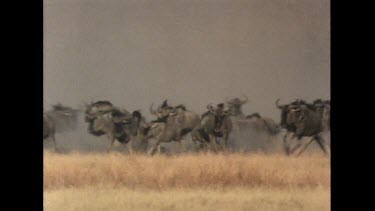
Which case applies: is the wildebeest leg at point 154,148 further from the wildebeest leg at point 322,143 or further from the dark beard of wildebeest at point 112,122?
the wildebeest leg at point 322,143

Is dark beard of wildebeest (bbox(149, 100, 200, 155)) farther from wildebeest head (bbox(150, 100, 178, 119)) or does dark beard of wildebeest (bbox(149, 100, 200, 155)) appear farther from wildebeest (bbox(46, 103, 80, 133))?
wildebeest (bbox(46, 103, 80, 133))

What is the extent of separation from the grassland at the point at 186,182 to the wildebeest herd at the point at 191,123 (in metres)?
0.04

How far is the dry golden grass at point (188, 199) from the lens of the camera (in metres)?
1.41

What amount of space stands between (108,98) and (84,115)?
9cm

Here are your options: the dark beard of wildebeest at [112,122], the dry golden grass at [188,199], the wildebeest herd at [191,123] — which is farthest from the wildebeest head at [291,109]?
the dark beard of wildebeest at [112,122]

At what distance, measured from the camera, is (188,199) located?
1.42 meters

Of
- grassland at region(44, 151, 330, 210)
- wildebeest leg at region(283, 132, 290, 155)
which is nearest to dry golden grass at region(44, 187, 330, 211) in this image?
grassland at region(44, 151, 330, 210)

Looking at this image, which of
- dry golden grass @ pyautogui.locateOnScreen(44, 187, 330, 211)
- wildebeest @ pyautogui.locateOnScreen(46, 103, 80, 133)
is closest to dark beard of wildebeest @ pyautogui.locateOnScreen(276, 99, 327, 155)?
dry golden grass @ pyautogui.locateOnScreen(44, 187, 330, 211)

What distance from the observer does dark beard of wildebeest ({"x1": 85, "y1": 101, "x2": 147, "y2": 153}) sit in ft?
4.75

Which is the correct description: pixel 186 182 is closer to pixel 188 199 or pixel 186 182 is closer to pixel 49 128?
pixel 188 199

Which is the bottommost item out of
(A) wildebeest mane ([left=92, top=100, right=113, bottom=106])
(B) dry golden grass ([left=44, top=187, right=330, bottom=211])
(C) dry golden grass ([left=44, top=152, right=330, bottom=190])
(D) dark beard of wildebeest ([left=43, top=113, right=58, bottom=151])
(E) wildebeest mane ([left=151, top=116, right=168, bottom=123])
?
(B) dry golden grass ([left=44, top=187, right=330, bottom=211])

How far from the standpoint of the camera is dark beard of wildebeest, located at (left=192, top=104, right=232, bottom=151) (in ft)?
4.70

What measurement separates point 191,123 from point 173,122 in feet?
0.19

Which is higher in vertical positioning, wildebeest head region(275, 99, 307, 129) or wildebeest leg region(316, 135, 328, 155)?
wildebeest head region(275, 99, 307, 129)
